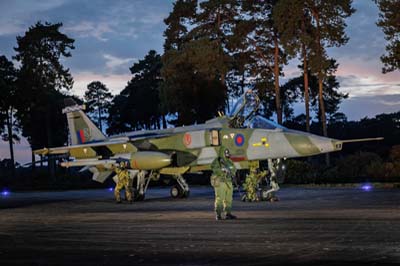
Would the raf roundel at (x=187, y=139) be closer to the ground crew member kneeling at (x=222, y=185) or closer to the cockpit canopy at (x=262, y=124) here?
the cockpit canopy at (x=262, y=124)

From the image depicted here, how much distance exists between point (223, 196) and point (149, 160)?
9.38m

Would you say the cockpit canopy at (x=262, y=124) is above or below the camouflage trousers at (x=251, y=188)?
above

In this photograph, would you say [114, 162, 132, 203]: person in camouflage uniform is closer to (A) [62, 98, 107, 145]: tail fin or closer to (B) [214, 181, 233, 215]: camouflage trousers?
(A) [62, 98, 107, 145]: tail fin

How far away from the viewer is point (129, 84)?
9394 cm

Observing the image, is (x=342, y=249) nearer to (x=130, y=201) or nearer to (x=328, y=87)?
(x=130, y=201)

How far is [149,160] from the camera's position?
23875 millimetres

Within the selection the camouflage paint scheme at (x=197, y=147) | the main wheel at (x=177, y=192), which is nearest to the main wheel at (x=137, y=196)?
the camouflage paint scheme at (x=197, y=147)

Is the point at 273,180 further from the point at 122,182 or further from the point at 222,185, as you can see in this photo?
the point at 222,185

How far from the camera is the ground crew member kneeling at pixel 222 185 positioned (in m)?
14.9

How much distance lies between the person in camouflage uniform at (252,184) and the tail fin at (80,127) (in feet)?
32.5

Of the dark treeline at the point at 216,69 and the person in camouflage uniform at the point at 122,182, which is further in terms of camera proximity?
the dark treeline at the point at 216,69

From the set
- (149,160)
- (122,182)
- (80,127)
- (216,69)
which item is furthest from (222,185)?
(216,69)

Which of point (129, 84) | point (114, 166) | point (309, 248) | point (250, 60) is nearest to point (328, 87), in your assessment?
point (250, 60)

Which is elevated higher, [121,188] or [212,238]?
[121,188]
